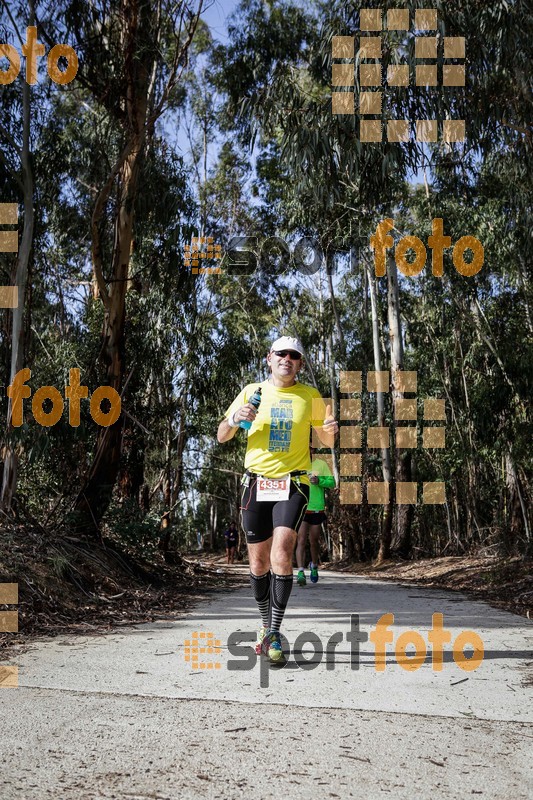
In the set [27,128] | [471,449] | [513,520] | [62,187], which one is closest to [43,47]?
[27,128]

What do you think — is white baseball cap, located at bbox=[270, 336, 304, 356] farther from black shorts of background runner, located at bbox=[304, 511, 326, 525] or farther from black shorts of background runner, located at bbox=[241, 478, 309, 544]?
black shorts of background runner, located at bbox=[304, 511, 326, 525]

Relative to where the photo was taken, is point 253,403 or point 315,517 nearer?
point 253,403

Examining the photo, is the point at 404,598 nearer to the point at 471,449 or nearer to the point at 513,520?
the point at 513,520

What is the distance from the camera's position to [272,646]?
3.97m

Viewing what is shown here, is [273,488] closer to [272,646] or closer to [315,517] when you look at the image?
[272,646]

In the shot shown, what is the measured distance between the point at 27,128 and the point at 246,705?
767 centimetres

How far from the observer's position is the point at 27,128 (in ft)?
29.3

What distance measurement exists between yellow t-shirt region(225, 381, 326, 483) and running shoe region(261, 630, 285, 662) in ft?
2.73

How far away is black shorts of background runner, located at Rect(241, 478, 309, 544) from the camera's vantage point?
4258 mm

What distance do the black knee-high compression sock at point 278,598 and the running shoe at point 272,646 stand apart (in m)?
0.06

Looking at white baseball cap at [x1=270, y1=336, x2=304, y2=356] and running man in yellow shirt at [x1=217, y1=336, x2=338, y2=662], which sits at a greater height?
white baseball cap at [x1=270, y1=336, x2=304, y2=356]
